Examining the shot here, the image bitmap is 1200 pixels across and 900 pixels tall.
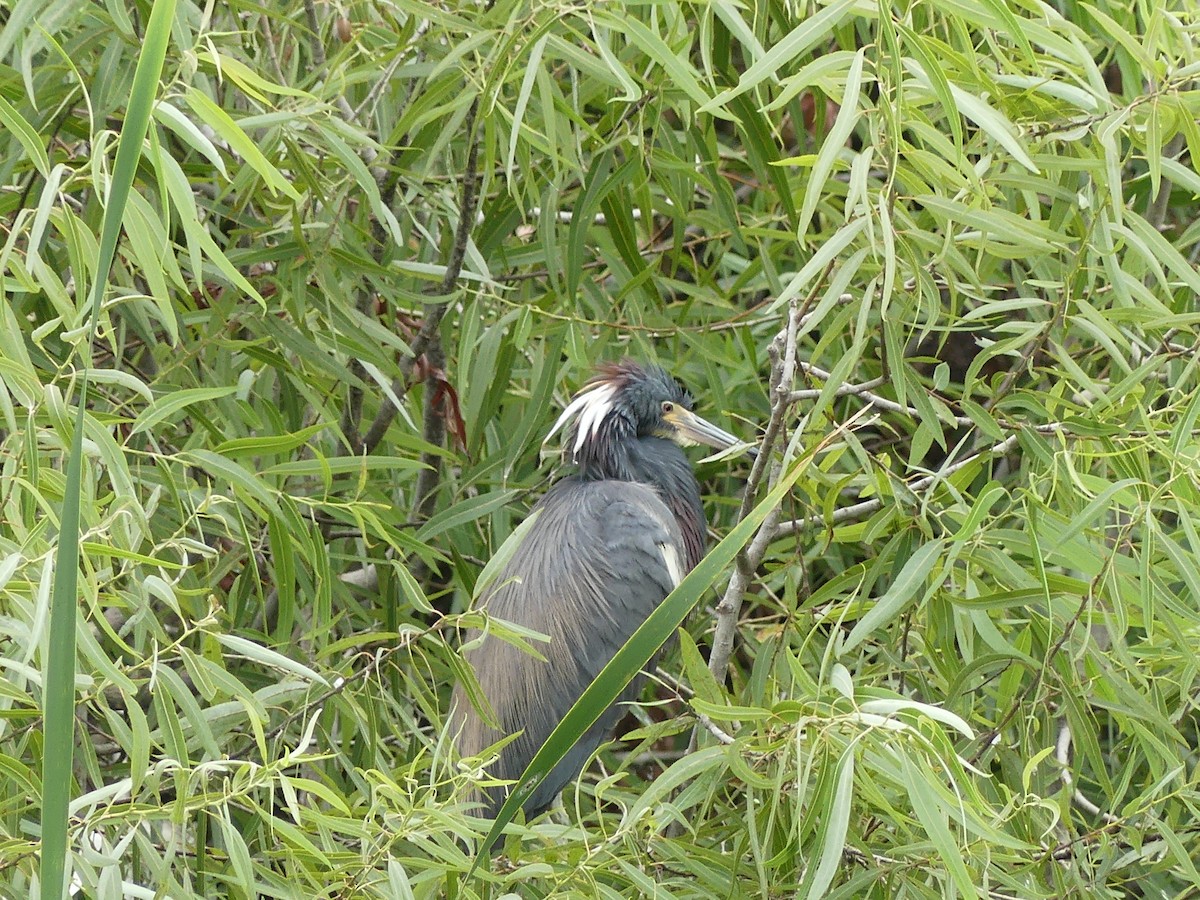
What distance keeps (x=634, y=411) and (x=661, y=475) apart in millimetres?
132

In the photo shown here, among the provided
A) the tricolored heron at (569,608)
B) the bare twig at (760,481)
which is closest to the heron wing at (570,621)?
the tricolored heron at (569,608)

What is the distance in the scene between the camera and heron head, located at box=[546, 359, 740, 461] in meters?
2.58

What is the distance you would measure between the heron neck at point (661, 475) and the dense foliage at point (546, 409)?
210 mm

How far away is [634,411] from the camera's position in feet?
8.59

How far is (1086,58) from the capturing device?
4.74ft

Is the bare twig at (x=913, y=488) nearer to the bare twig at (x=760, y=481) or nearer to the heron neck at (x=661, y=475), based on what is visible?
the bare twig at (x=760, y=481)

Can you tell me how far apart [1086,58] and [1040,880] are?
953 mm

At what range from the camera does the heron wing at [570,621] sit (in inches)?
94.2

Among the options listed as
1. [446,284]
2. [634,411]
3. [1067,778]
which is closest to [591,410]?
[634,411]

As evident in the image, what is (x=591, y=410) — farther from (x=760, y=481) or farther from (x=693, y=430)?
(x=760, y=481)

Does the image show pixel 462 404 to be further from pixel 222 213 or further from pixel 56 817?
pixel 56 817

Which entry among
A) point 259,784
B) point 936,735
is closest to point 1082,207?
point 936,735

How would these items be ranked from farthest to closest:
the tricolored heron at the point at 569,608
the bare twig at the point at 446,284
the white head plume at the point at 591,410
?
the white head plume at the point at 591,410, the tricolored heron at the point at 569,608, the bare twig at the point at 446,284

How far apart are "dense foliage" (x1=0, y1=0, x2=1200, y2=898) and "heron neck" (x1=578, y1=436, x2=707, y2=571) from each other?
0.21 m
